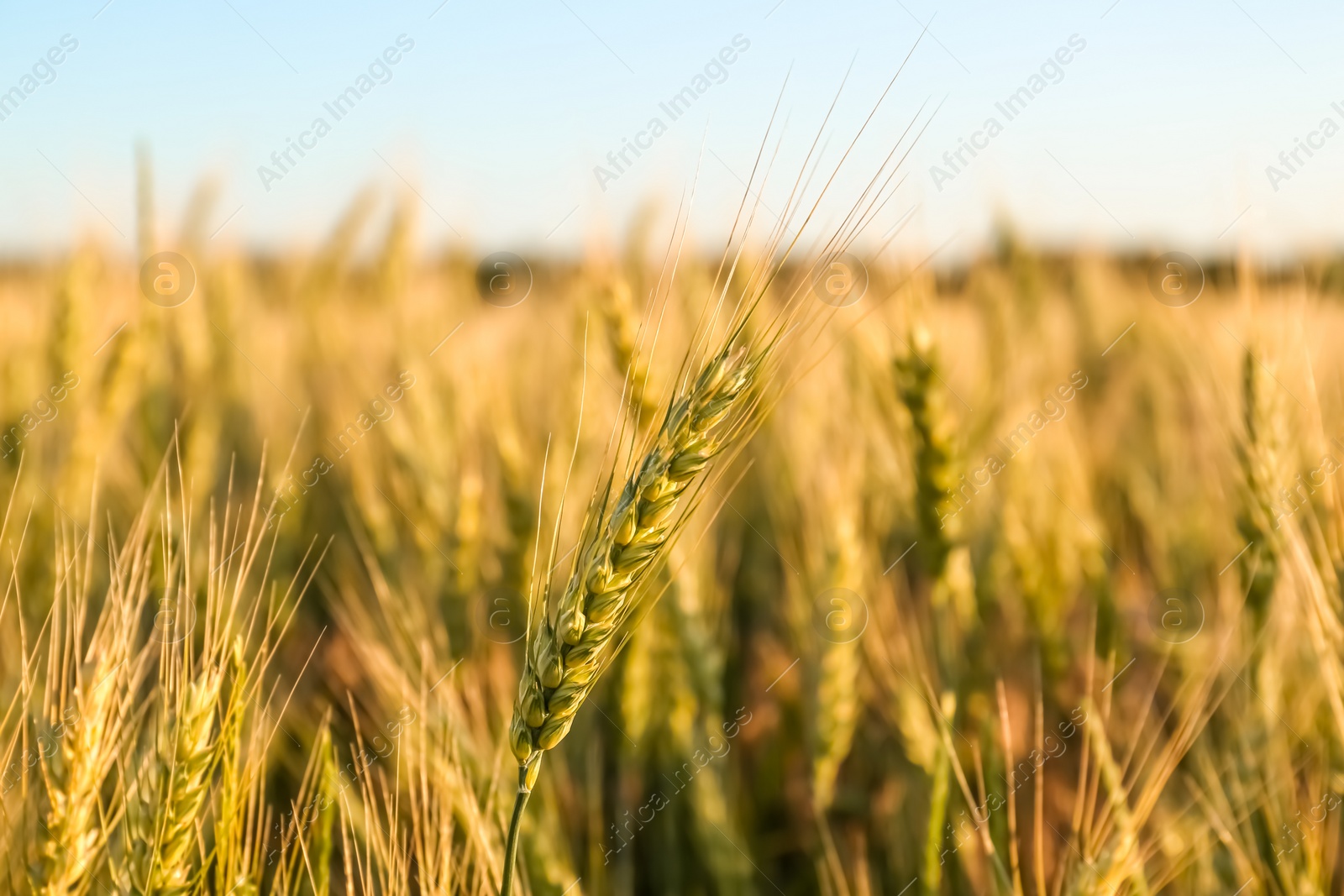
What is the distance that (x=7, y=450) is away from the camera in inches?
92.2

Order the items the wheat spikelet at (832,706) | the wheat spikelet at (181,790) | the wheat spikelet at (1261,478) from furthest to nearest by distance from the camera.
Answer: the wheat spikelet at (832,706), the wheat spikelet at (1261,478), the wheat spikelet at (181,790)

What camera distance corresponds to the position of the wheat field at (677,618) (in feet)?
3.39

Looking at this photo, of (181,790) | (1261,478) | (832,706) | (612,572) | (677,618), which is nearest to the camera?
(612,572)

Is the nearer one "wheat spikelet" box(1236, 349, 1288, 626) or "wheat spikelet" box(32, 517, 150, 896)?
"wheat spikelet" box(32, 517, 150, 896)

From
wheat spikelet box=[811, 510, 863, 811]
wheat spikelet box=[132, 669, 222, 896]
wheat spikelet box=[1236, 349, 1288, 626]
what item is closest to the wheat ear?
wheat spikelet box=[132, 669, 222, 896]

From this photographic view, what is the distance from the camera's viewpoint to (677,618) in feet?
6.23

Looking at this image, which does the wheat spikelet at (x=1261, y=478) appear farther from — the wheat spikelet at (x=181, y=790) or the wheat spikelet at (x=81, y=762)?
the wheat spikelet at (x=81, y=762)

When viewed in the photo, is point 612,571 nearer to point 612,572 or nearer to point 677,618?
point 612,572

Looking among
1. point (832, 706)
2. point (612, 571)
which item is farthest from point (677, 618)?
point (612, 571)

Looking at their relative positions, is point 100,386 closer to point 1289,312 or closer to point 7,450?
point 7,450

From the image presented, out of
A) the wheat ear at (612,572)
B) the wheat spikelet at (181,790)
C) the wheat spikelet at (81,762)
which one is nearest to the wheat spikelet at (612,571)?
the wheat ear at (612,572)

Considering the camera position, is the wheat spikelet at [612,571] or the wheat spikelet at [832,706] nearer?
the wheat spikelet at [612,571]

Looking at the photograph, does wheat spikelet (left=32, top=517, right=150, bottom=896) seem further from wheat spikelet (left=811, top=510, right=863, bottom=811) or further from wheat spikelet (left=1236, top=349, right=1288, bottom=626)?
wheat spikelet (left=1236, top=349, right=1288, bottom=626)

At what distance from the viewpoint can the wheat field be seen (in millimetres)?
1034
